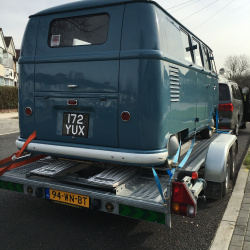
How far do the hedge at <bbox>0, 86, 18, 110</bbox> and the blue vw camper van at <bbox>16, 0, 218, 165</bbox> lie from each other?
64.3ft

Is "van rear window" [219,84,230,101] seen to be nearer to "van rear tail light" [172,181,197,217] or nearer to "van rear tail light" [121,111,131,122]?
"van rear tail light" [121,111,131,122]

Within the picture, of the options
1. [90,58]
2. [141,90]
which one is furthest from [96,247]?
[90,58]

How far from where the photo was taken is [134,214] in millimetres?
2869

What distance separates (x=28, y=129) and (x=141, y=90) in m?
1.73

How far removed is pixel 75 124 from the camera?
3434 millimetres

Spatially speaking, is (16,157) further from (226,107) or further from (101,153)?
(226,107)

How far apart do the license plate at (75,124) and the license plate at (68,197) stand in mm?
721

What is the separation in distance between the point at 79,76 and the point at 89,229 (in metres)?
1.92

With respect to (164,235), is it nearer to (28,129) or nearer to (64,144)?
(64,144)

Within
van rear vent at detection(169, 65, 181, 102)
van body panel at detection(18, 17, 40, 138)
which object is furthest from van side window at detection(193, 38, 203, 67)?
van body panel at detection(18, 17, 40, 138)

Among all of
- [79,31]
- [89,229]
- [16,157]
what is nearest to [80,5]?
[79,31]

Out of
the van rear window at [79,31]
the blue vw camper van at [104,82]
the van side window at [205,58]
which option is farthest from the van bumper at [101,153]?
the van side window at [205,58]

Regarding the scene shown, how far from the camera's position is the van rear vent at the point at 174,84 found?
3.38 metres

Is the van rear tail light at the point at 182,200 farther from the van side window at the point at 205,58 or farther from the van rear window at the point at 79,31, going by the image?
the van side window at the point at 205,58
